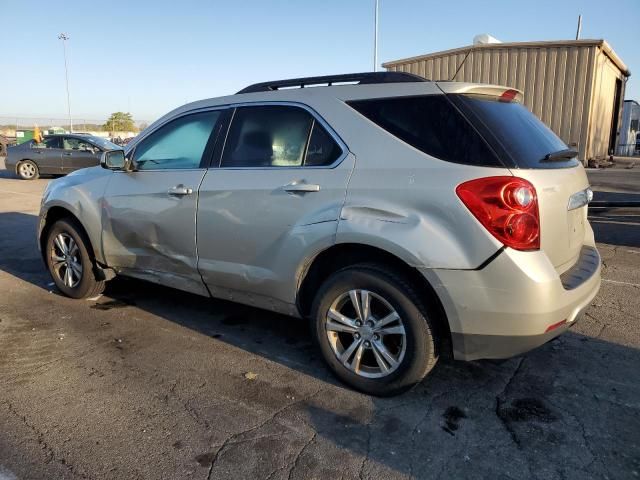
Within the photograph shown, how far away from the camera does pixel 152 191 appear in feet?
13.5

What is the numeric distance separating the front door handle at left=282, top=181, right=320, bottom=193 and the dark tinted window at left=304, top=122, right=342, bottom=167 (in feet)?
0.47

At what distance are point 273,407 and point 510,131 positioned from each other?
2.05m

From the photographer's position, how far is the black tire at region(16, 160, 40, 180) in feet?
56.5

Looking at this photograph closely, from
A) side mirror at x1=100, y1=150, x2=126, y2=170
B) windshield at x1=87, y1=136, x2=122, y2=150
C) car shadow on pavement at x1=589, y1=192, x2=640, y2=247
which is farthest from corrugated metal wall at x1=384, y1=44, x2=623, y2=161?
side mirror at x1=100, y1=150, x2=126, y2=170

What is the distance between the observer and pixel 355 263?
317cm

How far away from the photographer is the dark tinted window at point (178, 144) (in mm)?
3968

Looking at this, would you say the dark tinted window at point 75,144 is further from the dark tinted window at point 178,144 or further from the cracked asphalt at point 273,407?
the dark tinted window at point 178,144

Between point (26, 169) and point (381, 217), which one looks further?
point (26, 169)

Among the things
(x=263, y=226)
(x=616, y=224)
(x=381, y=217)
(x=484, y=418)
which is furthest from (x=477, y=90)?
(x=616, y=224)

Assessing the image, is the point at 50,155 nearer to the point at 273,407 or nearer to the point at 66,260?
the point at 66,260

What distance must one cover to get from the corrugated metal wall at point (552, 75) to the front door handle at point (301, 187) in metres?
14.0

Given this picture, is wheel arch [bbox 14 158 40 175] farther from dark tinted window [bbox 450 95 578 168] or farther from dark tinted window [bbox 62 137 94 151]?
dark tinted window [bbox 450 95 578 168]

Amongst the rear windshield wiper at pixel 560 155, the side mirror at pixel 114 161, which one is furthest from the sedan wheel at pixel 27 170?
the rear windshield wiper at pixel 560 155

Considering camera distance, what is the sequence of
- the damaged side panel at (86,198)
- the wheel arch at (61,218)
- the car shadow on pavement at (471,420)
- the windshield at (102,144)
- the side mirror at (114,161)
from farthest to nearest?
the windshield at (102,144)
the wheel arch at (61,218)
the damaged side panel at (86,198)
the side mirror at (114,161)
the car shadow on pavement at (471,420)
